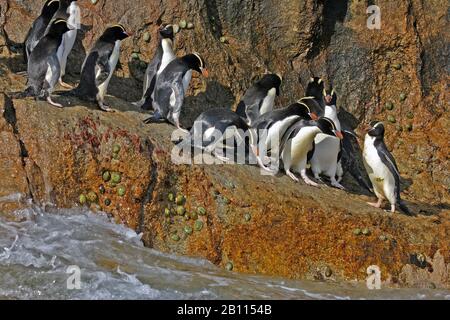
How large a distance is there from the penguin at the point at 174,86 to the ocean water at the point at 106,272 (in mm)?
2113

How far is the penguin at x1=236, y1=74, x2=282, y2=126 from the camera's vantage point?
14.1 meters

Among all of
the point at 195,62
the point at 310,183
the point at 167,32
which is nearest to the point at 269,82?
the point at 195,62

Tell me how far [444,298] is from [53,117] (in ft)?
15.2

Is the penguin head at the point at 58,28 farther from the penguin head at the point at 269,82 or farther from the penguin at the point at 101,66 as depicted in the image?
the penguin head at the point at 269,82

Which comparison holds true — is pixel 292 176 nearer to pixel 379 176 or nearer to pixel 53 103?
pixel 379 176

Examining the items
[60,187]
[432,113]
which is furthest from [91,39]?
[432,113]

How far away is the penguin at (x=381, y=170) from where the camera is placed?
1252cm

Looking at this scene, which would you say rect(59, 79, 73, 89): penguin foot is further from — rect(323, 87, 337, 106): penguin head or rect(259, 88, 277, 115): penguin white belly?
rect(323, 87, 337, 106): penguin head

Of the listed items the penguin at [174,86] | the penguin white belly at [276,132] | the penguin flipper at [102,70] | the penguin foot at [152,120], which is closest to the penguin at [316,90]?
the penguin white belly at [276,132]

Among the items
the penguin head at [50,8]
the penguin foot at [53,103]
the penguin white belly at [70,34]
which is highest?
the penguin head at [50,8]

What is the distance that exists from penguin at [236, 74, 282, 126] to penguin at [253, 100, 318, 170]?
2.91ft

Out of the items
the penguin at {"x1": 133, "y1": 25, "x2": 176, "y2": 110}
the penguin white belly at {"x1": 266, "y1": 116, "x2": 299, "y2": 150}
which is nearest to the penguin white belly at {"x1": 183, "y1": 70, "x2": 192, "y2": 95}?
the penguin at {"x1": 133, "y1": 25, "x2": 176, "y2": 110}

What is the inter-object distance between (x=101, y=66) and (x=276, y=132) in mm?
2273

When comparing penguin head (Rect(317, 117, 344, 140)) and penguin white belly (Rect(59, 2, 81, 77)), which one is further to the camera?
penguin white belly (Rect(59, 2, 81, 77))
